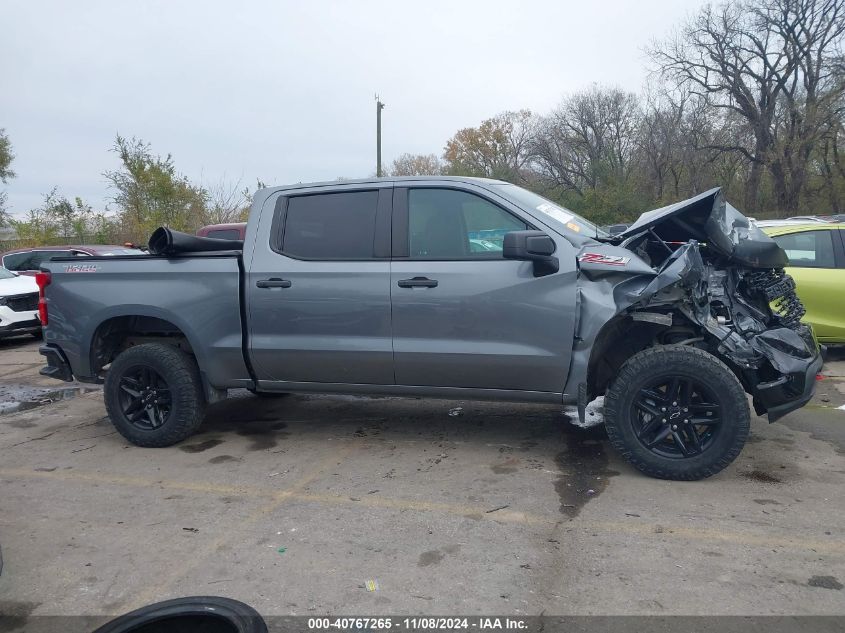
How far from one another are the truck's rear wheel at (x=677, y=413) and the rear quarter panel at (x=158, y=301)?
2.79m

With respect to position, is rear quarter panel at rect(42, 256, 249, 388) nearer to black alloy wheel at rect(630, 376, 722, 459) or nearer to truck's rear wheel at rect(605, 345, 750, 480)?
truck's rear wheel at rect(605, 345, 750, 480)

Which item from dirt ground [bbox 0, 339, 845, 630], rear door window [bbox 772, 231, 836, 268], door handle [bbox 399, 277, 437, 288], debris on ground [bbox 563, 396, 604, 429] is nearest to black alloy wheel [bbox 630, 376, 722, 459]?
dirt ground [bbox 0, 339, 845, 630]

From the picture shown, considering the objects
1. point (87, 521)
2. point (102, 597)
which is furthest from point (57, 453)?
point (102, 597)

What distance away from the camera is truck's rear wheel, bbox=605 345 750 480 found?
4141 millimetres

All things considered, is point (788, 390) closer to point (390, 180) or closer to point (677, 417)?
point (677, 417)

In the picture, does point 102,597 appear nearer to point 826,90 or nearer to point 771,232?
point 771,232

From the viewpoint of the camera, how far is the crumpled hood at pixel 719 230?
446cm

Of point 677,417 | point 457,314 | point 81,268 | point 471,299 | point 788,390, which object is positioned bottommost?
point 677,417

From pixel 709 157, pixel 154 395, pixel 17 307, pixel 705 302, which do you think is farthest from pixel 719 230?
pixel 709 157

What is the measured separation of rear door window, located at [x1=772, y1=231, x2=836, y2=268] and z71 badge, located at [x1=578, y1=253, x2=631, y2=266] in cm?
414

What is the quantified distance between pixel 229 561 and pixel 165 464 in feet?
5.89

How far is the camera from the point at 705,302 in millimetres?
4379

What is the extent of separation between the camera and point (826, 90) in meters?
28.9

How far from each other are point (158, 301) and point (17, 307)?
286 inches
